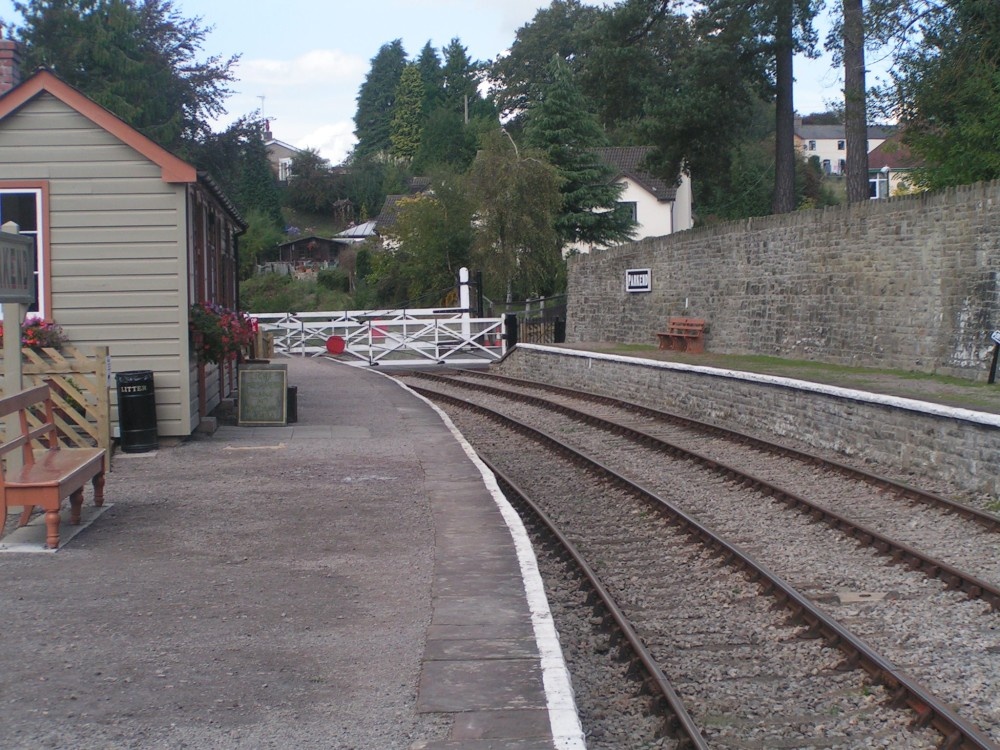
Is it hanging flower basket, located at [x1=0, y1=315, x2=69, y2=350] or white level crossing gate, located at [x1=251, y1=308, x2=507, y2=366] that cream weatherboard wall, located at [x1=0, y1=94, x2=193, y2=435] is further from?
white level crossing gate, located at [x1=251, y1=308, x2=507, y2=366]

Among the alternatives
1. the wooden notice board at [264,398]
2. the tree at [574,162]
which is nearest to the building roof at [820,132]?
the tree at [574,162]

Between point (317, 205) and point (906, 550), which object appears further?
point (317, 205)

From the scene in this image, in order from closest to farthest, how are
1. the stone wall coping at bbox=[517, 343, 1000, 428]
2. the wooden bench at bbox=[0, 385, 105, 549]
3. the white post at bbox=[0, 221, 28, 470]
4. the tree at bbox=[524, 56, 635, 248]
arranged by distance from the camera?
the wooden bench at bbox=[0, 385, 105, 549] < the white post at bbox=[0, 221, 28, 470] < the stone wall coping at bbox=[517, 343, 1000, 428] < the tree at bbox=[524, 56, 635, 248]

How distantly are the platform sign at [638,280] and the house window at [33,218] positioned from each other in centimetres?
1828

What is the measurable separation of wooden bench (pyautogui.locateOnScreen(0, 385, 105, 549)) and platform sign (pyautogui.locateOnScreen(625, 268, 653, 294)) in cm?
2094

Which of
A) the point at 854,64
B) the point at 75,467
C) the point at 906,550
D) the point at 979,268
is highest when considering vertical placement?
the point at 854,64

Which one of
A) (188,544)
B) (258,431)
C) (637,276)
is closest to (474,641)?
(188,544)

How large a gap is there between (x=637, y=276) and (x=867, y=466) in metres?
17.1

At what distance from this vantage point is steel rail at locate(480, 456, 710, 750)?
493 cm

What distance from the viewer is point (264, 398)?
1522 centimetres

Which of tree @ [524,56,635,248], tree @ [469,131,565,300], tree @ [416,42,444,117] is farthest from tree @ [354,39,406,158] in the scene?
tree @ [469,131,565,300]

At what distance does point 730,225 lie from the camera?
2381 centimetres

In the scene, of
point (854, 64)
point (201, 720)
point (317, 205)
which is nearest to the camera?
point (201, 720)

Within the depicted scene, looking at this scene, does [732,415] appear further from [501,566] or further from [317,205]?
[317,205]
